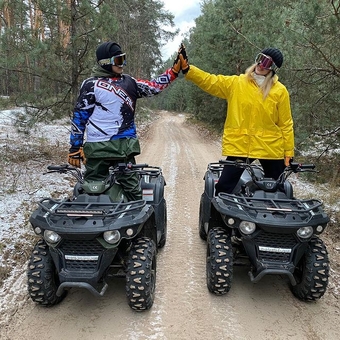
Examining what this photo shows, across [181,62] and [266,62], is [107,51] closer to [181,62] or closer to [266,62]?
[181,62]

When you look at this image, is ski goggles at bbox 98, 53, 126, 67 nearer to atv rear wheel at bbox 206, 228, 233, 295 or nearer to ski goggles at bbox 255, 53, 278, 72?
ski goggles at bbox 255, 53, 278, 72

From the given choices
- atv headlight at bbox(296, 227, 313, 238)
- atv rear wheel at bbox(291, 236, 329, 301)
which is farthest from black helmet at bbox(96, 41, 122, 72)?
atv rear wheel at bbox(291, 236, 329, 301)

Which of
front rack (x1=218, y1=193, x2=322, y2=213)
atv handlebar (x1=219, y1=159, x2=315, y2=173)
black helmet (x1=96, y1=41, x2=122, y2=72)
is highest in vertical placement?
black helmet (x1=96, y1=41, x2=122, y2=72)

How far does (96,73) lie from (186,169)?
18.5 feet

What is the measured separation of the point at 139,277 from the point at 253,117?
78.8 inches

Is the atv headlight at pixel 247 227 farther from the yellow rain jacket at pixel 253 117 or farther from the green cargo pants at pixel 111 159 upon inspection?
the green cargo pants at pixel 111 159

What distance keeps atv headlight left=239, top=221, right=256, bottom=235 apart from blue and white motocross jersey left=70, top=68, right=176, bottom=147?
1.48 metres

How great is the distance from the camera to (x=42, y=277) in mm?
2900

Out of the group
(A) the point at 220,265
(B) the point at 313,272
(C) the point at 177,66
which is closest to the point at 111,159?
(C) the point at 177,66

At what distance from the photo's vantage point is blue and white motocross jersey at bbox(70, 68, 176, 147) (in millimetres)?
3525

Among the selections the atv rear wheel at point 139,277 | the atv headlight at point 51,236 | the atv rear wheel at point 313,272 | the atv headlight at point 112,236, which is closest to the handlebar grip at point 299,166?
the atv rear wheel at point 313,272

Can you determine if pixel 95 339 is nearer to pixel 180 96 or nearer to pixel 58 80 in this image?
pixel 58 80

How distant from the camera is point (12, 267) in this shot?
12.5 feet

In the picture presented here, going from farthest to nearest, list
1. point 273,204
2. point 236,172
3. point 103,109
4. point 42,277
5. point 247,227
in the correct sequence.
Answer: point 236,172
point 103,109
point 273,204
point 247,227
point 42,277
